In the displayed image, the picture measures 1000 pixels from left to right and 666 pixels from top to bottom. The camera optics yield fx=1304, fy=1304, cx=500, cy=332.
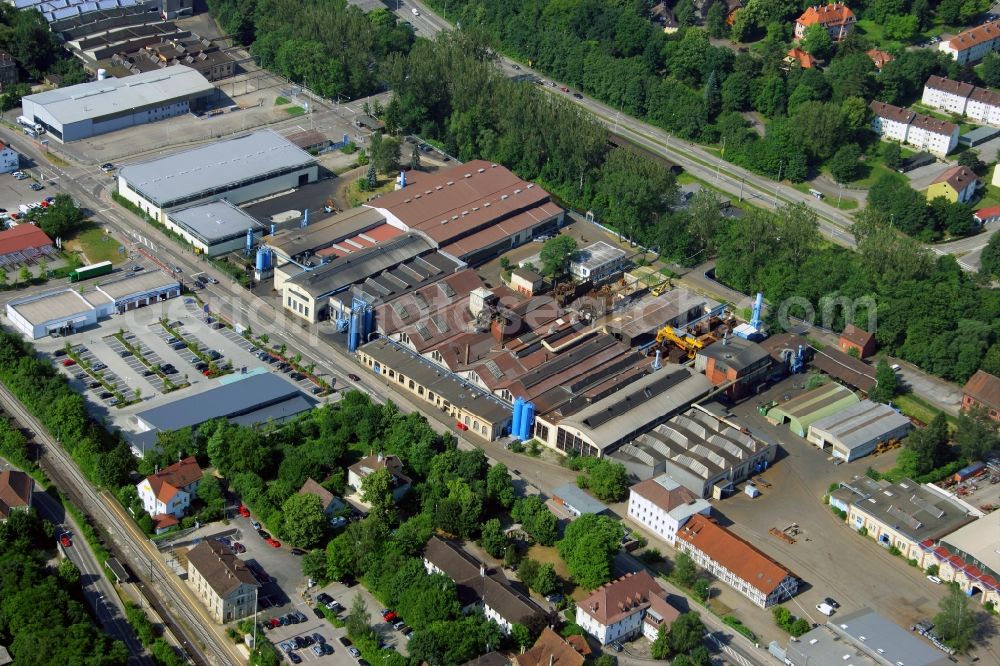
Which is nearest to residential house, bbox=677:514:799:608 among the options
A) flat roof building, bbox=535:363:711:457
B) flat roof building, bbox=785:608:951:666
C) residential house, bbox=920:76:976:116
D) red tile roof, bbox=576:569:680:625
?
flat roof building, bbox=785:608:951:666

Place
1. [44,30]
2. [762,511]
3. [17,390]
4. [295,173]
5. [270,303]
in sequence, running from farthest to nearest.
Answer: [44,30] → [295,173] → [270,303] → [17,390] → [762,511]

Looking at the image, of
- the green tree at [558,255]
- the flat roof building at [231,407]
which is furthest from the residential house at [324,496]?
the green tree at [558,255]

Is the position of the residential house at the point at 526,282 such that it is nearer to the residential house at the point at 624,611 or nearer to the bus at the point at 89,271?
the bus at the point at 89,271

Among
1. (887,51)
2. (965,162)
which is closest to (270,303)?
(965,162)

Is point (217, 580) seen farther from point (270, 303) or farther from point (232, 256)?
point (232, 256)

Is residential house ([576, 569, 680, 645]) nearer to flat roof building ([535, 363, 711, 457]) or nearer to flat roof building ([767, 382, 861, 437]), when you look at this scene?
flat roof building ([535, 363, 711, 457])

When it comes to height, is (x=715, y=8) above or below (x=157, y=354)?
above

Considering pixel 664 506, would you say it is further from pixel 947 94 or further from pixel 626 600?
pixel 947 94

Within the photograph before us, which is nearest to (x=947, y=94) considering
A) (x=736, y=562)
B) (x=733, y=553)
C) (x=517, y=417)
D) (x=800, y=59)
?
(x=800, y=59)
